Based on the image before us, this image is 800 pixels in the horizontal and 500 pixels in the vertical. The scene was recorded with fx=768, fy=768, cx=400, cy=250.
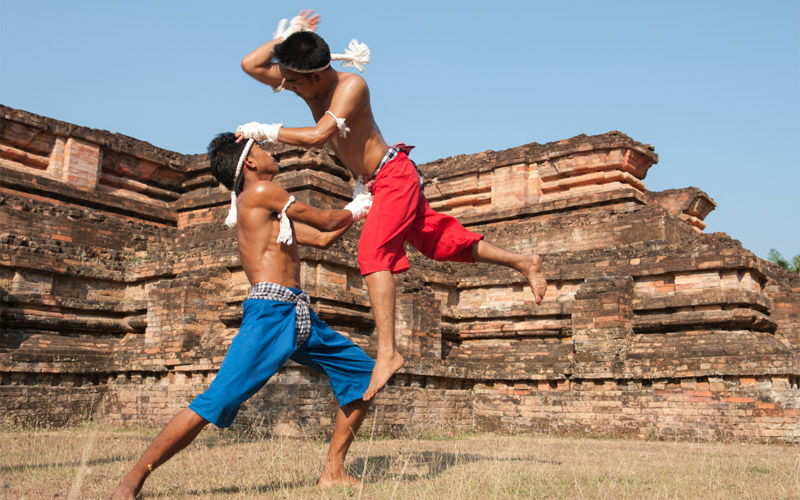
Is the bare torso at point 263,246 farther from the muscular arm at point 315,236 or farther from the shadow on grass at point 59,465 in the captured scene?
the shadow on grass at point 59,465

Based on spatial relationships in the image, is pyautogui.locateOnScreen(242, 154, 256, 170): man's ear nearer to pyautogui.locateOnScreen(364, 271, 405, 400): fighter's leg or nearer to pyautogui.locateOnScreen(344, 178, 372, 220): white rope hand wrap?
pyautogui.locateOnScreen(344, 178, 372, 220): white rope hand wrap

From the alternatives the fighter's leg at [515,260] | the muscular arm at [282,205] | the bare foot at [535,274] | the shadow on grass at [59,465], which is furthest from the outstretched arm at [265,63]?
the shadow on grass at [59,465]

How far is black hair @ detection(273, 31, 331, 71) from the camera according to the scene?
5.41 metres

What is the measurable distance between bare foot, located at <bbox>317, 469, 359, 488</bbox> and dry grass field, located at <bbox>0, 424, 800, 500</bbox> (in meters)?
0.08

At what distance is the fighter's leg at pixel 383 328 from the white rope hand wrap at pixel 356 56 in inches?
62.8

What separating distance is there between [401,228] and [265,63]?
1.56 m

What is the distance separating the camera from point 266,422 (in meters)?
9.38

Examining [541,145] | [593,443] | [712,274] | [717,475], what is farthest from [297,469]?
[541,145]

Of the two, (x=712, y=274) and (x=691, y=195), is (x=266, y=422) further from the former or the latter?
(x=691, y=195)

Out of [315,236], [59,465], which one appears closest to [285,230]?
[315,236]

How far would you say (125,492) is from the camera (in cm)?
445

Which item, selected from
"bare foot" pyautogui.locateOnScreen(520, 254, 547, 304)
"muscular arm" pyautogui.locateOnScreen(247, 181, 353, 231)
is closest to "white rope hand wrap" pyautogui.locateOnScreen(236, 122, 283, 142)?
"muscular arm" pyautogui.locateOnScreen(247, 181, 353, 231)

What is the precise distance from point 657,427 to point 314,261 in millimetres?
5298

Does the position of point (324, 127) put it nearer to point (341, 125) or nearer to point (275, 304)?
point (341, 125)
